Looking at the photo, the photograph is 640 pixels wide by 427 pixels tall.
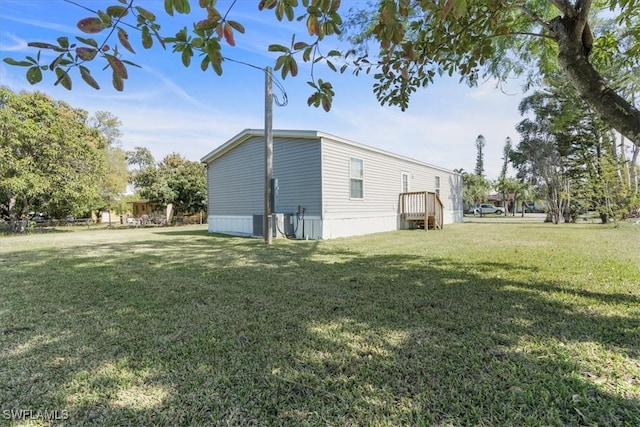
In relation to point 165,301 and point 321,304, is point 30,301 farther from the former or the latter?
point 321,304

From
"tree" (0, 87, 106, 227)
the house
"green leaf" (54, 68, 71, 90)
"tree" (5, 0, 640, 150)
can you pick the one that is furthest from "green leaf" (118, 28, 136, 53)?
"tree" (0, 87, 106, 227)

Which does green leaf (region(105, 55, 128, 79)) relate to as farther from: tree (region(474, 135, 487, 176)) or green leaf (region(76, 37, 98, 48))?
tree (region(474, 135, 487, 176))

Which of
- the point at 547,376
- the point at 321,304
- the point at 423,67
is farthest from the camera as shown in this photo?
the point at 423,67

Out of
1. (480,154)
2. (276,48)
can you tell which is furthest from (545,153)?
(480,154)

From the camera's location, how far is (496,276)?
4.59 m

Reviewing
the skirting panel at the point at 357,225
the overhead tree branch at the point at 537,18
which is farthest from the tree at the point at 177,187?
the overhead tree branch at the point at 537,18

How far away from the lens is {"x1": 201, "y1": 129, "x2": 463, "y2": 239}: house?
32.5ft

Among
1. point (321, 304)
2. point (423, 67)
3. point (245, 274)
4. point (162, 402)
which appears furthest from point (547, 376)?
point (245, 274)

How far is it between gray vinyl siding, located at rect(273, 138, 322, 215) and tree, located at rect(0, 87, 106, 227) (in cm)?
1049

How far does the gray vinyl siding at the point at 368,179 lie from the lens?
32.8ft

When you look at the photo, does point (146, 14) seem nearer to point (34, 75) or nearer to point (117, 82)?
point (117, 82)

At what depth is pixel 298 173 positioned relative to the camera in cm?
1030

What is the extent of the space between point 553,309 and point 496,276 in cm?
146

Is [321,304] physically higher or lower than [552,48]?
lower
